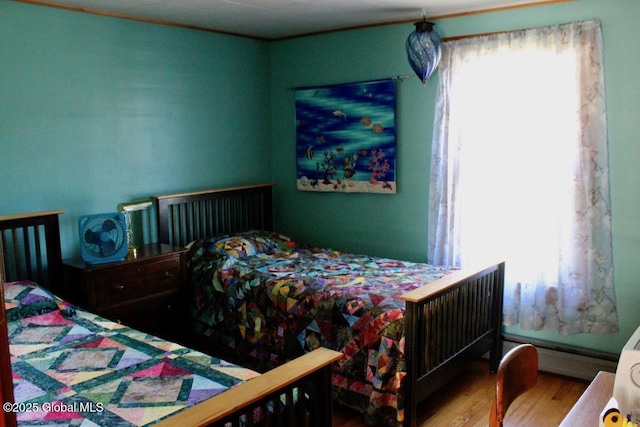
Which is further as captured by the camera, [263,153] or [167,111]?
[263,153]

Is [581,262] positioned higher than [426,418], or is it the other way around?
[581,262]

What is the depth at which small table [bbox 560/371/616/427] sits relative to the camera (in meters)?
1.53

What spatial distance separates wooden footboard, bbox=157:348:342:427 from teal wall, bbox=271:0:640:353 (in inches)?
86.4

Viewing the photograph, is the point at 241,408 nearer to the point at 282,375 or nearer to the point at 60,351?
the point at 282,375

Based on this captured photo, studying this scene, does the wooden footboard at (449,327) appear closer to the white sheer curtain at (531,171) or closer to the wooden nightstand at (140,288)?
the white sheer curtain at (531,171)

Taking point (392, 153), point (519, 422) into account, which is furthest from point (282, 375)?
point (392, 153)

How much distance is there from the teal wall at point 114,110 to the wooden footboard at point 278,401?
7.36ft

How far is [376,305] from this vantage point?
2920mm

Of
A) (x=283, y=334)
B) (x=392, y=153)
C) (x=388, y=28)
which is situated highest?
(x=388, y=28)

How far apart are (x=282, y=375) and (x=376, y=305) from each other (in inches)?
48.0

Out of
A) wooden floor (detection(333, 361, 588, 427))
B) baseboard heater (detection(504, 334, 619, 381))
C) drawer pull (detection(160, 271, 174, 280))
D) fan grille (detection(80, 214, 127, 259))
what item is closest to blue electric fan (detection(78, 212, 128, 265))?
fan grille (detection(80, 214, 127, 259))

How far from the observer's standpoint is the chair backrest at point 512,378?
1589 millimetres

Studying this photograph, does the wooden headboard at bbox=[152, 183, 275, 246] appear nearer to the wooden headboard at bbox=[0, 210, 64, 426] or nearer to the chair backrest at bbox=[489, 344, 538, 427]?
the wooden headboard at bbox=[0, 210, 64, 426]

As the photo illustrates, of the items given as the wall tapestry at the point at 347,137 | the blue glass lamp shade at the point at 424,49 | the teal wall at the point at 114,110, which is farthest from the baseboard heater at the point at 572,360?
the teal wall at the point at 114,110
